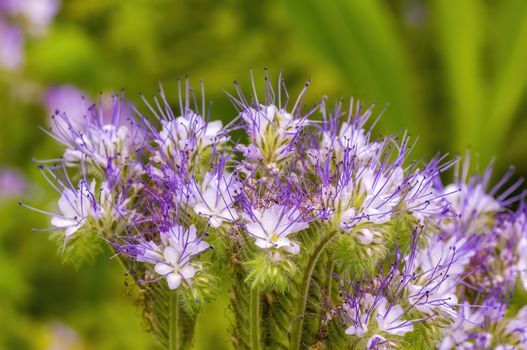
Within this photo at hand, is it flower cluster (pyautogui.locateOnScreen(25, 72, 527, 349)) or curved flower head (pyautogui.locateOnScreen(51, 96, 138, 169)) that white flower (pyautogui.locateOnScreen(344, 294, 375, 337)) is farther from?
curved flower head (pyautogui.locateOnScreen(51, 96, 138, 169))

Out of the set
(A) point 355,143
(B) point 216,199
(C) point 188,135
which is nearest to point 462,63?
(A) point 355,143

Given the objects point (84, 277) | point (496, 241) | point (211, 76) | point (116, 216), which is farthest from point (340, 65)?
point (116, 216)

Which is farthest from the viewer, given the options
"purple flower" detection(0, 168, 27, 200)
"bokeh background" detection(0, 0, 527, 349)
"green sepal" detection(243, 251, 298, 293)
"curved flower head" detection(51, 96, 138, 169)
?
"bokeh background" detection(0, 0, 527, 349)

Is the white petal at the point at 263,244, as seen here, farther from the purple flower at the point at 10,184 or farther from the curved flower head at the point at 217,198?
the purple flower at the point at 10,184

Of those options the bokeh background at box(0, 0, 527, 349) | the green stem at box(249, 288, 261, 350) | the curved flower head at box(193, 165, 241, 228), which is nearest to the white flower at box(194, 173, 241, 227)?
the curved flower head at box(193, 165, 241, 228)

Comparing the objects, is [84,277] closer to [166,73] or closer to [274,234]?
[166,73]
